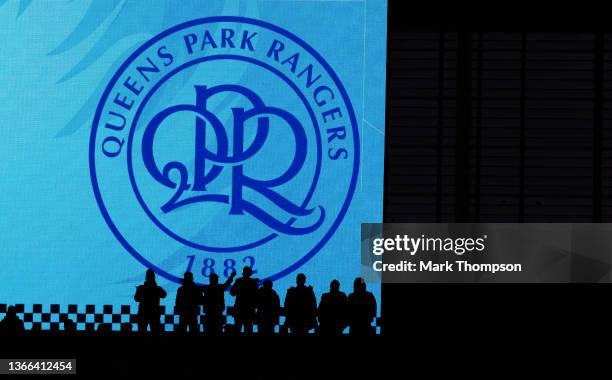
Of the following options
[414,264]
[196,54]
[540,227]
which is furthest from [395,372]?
[196,54]

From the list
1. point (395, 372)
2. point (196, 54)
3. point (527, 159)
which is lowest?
point (395, 372)

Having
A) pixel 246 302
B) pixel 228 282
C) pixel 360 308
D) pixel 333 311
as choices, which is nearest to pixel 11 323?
pixel 228 282

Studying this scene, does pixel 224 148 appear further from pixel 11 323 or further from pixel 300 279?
pixel 11 323

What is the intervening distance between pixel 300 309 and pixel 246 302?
20.7 inches

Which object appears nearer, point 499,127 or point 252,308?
point 252,308

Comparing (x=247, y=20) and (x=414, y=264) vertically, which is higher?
(x=247, y=20)

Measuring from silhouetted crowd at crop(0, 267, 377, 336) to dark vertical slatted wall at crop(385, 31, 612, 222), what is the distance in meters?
0.97

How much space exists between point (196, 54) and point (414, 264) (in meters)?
2.94

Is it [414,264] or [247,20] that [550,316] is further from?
[247,20]

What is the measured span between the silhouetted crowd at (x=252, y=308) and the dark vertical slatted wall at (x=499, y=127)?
3.19ft

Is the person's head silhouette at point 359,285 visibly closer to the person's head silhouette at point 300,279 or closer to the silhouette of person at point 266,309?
the person's head silhouette at point 300,279

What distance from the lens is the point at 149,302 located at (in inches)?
413

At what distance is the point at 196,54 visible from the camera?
10734mm

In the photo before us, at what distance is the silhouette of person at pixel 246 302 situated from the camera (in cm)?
1044
